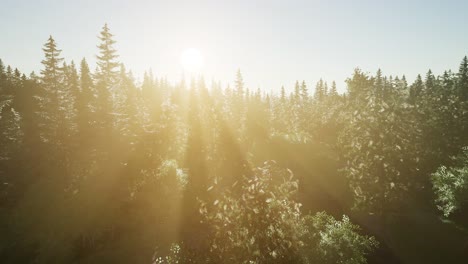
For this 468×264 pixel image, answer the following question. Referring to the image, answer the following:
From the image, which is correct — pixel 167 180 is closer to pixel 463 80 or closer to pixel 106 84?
pixel 106 84

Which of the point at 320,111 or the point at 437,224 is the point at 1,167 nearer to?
the point at 437,224

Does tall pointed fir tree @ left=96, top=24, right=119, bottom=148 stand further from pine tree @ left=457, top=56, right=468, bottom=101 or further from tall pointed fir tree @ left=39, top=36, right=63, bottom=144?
pine tree @ left=457, top=56, right=468, bottom=101

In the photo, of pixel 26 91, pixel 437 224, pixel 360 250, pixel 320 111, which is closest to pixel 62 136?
pixel 26 91

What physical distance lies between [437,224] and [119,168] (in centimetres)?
3936

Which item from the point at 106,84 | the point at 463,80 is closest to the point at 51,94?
the point at 106,84

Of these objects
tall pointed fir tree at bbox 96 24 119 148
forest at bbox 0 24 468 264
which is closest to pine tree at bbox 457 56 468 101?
forest at bbox 0 24 468 264

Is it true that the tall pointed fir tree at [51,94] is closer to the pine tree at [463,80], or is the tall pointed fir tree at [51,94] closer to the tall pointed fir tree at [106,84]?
the tall pointed fir tree at [106,84]

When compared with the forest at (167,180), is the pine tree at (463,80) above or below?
above

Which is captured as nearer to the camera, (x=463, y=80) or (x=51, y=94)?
(x=51, y=94)

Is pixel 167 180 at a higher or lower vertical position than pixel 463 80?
lower

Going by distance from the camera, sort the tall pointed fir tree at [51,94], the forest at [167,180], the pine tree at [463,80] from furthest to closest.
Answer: the pine tree at [463,80] → the tall pointed fir tree at [51,94] → the forest at [167,180]

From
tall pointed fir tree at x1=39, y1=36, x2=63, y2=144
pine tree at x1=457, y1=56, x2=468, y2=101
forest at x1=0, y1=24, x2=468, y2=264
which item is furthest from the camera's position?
pine tree at x1=457, y1=56, x2=468, y2=101

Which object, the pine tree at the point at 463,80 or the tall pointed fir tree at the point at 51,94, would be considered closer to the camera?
the tall pointed fir tree at the point at 51,94

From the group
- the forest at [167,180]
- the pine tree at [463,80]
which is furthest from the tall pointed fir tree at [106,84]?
the pine tree at [463,80]
